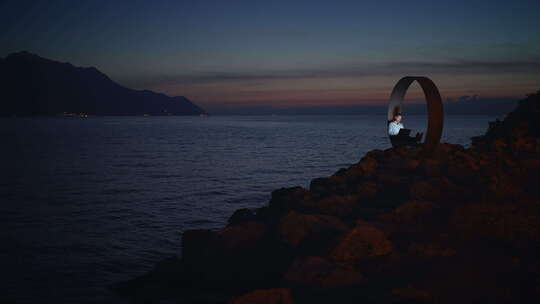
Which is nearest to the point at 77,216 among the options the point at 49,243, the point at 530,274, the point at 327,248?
the point at 49,243

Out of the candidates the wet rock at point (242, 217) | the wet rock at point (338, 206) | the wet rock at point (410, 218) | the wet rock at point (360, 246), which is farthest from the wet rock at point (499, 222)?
the wet rock at point (242, 217)

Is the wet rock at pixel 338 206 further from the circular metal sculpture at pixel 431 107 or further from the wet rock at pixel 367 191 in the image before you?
the circular metal sculpture at pixel 431 107

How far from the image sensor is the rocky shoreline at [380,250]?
6480 mm

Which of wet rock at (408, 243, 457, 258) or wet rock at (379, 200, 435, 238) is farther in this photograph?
wet rock at (379, 200, 435, 238)

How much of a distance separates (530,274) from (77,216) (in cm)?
1563

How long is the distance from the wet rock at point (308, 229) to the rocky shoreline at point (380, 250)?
0.02 metres

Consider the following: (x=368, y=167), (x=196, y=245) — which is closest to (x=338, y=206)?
(x=196, y=245)

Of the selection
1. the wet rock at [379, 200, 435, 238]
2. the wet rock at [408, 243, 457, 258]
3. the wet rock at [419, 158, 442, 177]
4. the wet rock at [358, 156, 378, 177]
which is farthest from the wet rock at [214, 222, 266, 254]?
the wet rock at [419, 158, 442, 177]

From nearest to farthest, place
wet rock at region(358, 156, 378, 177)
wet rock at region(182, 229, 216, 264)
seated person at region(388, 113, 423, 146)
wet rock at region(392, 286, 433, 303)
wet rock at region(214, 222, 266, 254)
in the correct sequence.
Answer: wet rock at region(392, 286, 433, 303)
wet rock at region(214, 222, 266, 254)
wet rock at region(182, 229, 216, 264)
wet rock at region(358, 156, 378, 177)
seated person at region(388, 113, 423, 146)

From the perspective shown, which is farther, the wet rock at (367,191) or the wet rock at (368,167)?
the wet rock at (368,167)

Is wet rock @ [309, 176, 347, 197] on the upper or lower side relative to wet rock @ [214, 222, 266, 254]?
upper

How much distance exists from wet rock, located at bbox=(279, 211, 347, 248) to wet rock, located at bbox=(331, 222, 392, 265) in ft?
3.28

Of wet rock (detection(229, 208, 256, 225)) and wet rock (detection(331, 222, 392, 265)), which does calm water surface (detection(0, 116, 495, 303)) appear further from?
wet rock (detection(331, 222, 392, 265))

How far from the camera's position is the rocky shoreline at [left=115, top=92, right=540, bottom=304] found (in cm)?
648
